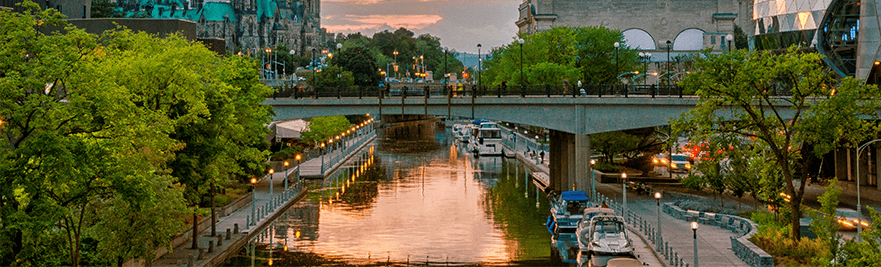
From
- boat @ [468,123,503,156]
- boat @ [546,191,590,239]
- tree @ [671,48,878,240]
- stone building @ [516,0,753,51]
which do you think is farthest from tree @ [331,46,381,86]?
tree @ [671,48,878,240]

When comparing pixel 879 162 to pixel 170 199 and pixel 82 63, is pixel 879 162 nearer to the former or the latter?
pixel 170 199

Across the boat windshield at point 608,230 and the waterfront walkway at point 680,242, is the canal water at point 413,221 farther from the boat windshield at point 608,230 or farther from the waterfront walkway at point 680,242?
the waterfront walkway at point 680,242

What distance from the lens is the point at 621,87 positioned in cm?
5597

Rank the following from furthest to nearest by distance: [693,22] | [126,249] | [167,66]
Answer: [693,22] < [167,66] < [126,249]

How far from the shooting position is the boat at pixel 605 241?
120 ft

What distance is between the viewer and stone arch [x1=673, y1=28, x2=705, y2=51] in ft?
403

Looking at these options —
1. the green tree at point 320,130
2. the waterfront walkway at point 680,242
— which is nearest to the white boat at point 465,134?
the green tree at point 320,130

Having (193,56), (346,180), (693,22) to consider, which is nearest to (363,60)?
(693,22)

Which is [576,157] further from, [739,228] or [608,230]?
[608,230]

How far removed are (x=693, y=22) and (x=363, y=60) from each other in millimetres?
50516

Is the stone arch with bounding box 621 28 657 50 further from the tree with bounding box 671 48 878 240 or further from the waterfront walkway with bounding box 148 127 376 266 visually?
the tree with bounding box 671 48 878 240

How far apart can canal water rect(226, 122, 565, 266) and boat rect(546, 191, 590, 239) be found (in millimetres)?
690

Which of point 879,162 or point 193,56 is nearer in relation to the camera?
point 193,56

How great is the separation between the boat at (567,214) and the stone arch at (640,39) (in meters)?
79.9
